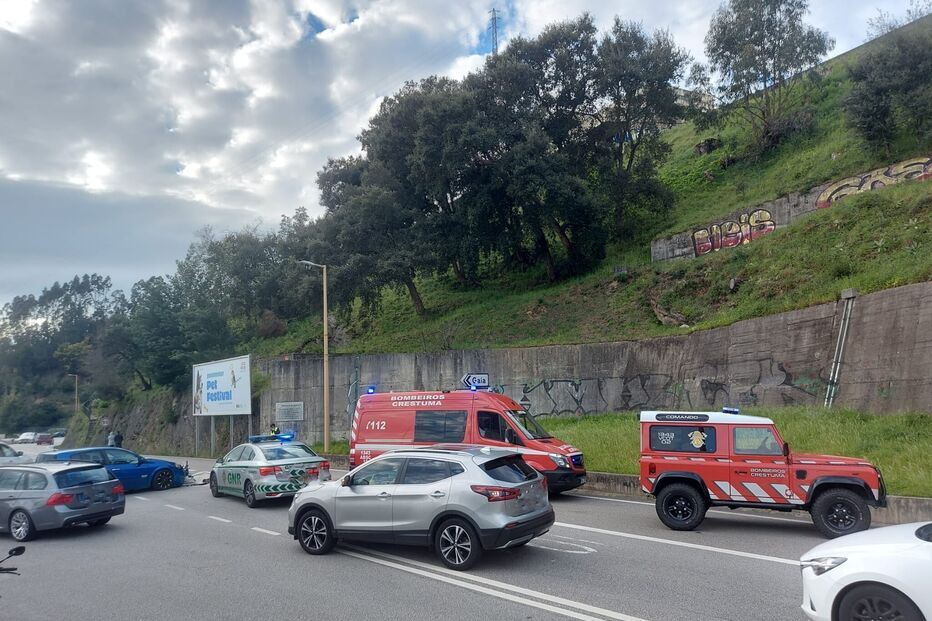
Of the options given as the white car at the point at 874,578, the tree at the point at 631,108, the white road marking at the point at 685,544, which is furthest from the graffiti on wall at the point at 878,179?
the white car at the point at 874,578

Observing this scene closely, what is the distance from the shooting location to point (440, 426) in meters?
15.5

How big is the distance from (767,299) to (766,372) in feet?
12.6

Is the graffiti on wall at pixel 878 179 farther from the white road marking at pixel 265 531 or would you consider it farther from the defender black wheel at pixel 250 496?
the white road marking at pixel 265 531

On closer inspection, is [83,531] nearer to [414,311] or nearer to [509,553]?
[509,553]

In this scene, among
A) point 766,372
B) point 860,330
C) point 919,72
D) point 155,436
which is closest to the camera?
point 860,330

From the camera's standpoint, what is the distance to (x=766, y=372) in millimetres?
19656

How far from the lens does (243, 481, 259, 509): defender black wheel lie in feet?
48.7

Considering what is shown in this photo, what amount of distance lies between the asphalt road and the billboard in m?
19.9

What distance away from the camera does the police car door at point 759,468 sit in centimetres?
Result: 1038

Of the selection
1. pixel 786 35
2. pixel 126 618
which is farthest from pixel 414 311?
pixel 126 618

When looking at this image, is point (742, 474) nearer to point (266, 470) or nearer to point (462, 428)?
point (462, 428)

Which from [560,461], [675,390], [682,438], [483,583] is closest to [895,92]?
[675,390]

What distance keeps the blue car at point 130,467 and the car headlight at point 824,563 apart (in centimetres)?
1736

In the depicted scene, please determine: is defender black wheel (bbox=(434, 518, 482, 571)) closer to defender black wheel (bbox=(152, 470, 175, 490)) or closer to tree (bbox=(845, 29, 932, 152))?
defender black wheel (bbox=(152, 470, 175, 490))
